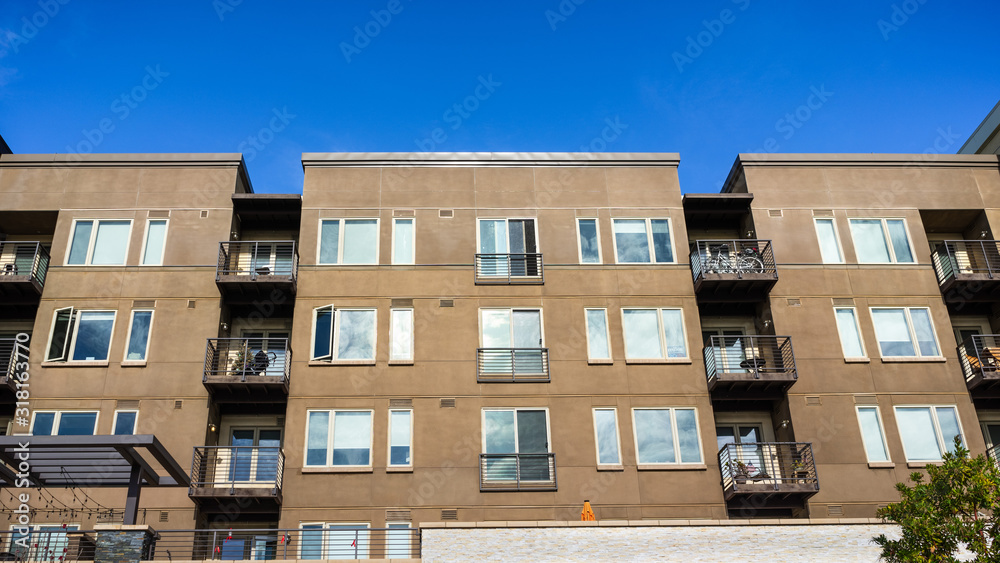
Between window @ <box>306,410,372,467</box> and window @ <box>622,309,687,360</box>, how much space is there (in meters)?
7.97

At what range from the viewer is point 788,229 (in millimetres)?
28281

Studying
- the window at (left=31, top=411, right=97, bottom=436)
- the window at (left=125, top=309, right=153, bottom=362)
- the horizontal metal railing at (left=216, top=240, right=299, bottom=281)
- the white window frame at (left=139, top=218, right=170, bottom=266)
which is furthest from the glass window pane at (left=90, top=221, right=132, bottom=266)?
the window at (left=31, top=411, right=97, bottom=436)

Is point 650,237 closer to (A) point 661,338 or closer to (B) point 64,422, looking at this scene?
(A) point 661,338

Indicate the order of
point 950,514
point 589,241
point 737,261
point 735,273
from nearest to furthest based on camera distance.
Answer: point 950,514 < point 735,273 < point 737,261 < point 589,241

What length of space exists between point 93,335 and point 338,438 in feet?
26.2

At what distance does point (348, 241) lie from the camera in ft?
91.6

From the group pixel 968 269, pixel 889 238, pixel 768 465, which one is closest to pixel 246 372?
pixel 768 465

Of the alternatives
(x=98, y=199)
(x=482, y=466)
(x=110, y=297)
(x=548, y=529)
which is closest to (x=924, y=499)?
(x=548, y=529)

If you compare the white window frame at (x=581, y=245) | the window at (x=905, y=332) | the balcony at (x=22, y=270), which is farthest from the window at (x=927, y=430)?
the balcony at (x=22, y=270)

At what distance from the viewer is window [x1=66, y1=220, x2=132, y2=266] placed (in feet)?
89.5

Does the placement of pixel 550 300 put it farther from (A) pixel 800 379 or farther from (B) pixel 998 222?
(B) pixel 998 222

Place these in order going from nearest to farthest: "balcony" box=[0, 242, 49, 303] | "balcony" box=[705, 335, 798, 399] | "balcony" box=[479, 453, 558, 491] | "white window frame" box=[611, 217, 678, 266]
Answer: "balcony" box=[479, 453, 558, 491] < "balcony" box=[705, 335, 798, 399] < "balcony" box=[0, 242, 49, 303] < "white window frame" box=[611, 217, 678, 266]

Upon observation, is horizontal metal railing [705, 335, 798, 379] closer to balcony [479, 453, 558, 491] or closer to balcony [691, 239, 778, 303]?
balcony [691, 239, 778, 303]

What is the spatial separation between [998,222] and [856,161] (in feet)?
15.7
